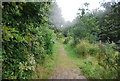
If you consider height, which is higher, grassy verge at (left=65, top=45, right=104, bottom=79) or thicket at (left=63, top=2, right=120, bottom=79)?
thicket at (left=63, top=2, right=120, bottom=79)

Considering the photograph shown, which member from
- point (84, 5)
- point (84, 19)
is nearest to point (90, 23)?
point (84, 19)

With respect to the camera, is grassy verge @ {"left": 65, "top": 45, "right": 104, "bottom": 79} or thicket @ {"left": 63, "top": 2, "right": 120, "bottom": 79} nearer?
thicket @ {"left": 63, "top": 2, "right": 120, "bottom": 79}

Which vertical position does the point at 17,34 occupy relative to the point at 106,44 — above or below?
above

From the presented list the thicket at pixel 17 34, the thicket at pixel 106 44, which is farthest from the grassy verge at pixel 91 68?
the thicket at pixel 17 34

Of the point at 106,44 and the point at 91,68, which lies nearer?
the point at 91,68

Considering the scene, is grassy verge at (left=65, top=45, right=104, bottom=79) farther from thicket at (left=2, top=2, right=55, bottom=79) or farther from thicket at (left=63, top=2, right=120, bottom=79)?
thicket at (left=2, top=2, right=55, bottom=79)

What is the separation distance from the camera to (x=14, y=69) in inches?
71.9

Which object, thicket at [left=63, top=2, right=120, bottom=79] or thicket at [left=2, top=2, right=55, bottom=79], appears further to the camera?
thicket at [left=63, top=2, right=120, bottom=79]

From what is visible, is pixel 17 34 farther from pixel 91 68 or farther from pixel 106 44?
pixel 106 44

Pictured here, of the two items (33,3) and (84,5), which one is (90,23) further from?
(33,3)

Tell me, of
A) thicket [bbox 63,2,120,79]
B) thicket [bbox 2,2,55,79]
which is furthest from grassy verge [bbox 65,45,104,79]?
thicket [bbox 2,2,55,79]

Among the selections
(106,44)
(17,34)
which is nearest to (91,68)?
(106,44)

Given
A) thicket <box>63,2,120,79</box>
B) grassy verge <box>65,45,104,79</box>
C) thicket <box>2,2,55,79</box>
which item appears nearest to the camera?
thicket <box>2,2,55,79</box>

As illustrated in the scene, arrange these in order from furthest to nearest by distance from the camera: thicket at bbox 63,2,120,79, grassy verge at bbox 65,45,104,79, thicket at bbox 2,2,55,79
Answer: grassy verge at bbox 65,45,104,79 < thicket at bbox 63,2,120,79 < thicket at bbox 2,2,55,79
